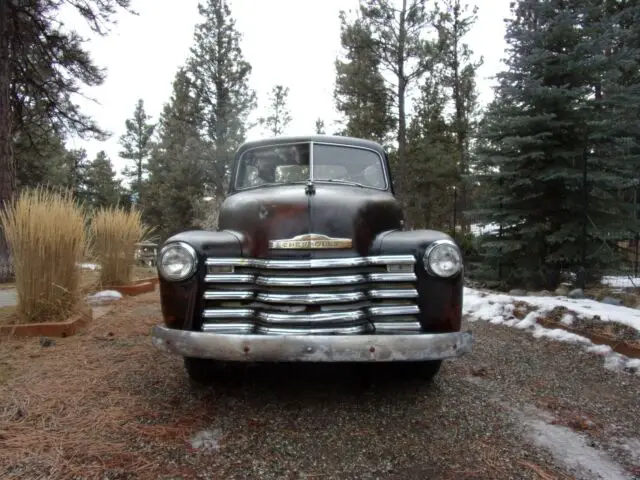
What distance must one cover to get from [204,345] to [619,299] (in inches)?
236

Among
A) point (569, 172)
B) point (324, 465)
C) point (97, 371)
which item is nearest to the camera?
point (324, 465)

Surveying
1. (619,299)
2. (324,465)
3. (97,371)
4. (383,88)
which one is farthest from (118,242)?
(383,88)

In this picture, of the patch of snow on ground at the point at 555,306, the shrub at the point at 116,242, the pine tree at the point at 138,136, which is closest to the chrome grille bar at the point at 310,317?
the patch of snow on ground at the point at 555,306

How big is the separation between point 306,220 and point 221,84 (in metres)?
26.1

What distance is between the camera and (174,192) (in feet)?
97.1

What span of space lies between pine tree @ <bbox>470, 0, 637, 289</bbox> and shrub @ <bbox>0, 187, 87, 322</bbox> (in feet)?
22.3

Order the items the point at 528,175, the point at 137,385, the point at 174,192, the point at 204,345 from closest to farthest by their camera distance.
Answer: the point at 204,345 < the point at 137,385 < the point at 528,175 < the point at 174,192

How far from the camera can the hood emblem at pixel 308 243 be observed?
304cm

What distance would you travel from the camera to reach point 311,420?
2.85 metres

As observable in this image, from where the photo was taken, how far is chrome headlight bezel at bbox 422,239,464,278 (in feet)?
9.80

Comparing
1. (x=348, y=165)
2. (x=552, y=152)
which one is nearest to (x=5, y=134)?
(x=348, y=165)

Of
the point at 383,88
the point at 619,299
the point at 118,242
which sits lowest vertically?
the point at 619,299

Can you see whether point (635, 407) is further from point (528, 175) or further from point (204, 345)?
point (528, 175)

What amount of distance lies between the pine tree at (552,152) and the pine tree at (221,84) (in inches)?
771
